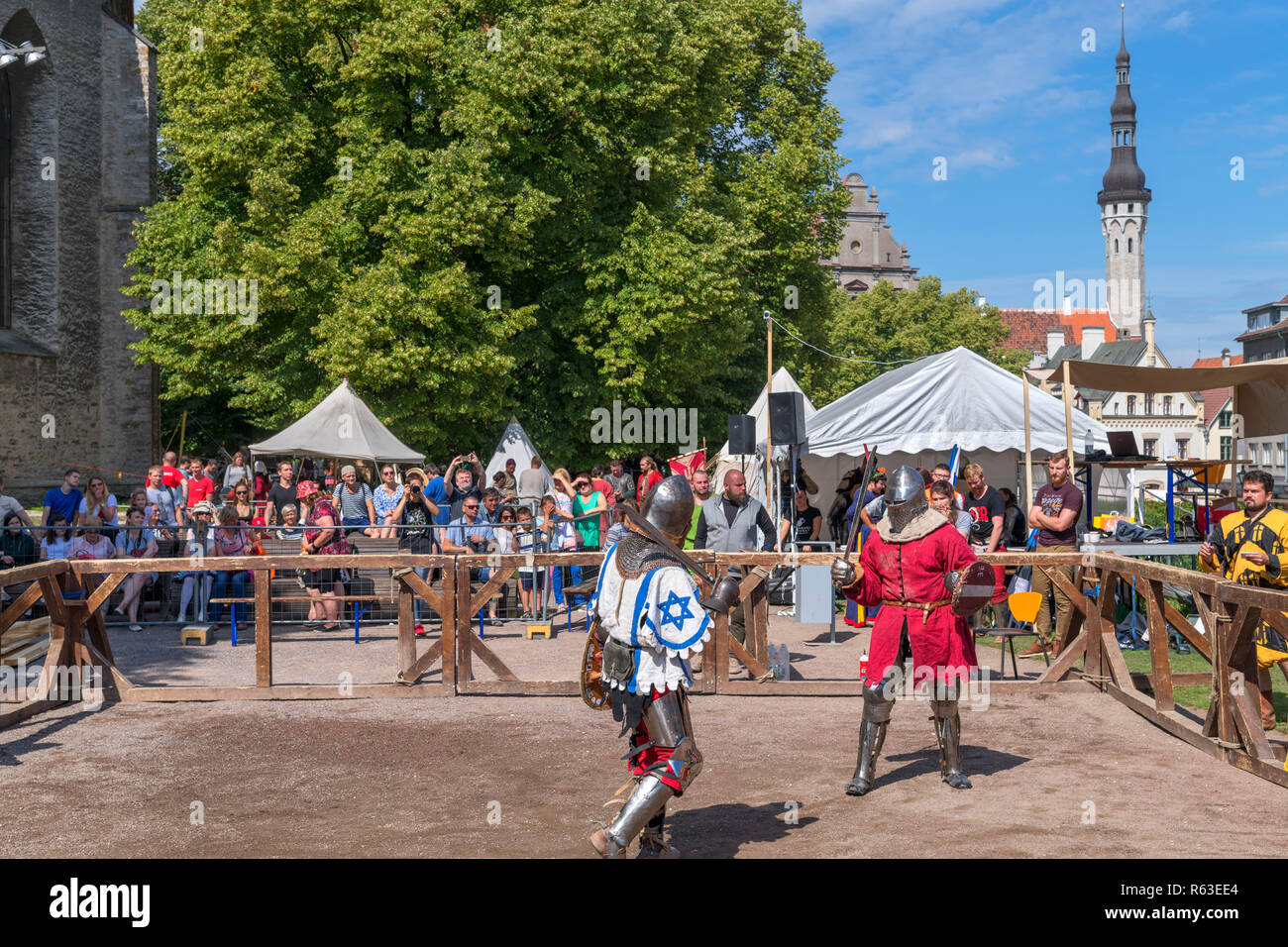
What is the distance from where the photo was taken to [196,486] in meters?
16.6

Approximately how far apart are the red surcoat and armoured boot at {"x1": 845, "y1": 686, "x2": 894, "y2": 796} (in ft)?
0.28

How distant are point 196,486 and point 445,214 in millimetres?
7841

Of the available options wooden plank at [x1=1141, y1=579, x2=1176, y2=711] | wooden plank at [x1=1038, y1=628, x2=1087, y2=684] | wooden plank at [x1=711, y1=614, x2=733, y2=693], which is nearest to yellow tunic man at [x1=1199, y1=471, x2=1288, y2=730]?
wooden plank at [x1=1141, y1=579, x2=1176, y2=711]

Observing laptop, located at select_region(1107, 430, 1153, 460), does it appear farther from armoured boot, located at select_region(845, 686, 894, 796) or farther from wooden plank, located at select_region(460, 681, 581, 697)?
armoured boot, located at select_region(845, 686, 894, 796)

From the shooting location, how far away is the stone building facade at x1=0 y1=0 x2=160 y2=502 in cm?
2548

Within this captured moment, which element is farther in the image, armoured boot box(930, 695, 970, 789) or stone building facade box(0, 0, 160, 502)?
stone building facade box(0, 0, 160, 502)

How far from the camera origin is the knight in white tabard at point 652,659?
5570 millimetres

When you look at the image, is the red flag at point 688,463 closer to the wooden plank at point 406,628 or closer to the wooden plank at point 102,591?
the wooden plank at point 406,628

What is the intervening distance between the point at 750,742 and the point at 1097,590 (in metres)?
3.64

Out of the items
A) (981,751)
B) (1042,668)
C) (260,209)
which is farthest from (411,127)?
(981,751)

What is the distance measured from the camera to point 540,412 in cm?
2648

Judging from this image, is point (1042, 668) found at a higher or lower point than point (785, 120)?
lower

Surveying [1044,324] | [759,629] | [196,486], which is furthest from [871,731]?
[1044,324]
